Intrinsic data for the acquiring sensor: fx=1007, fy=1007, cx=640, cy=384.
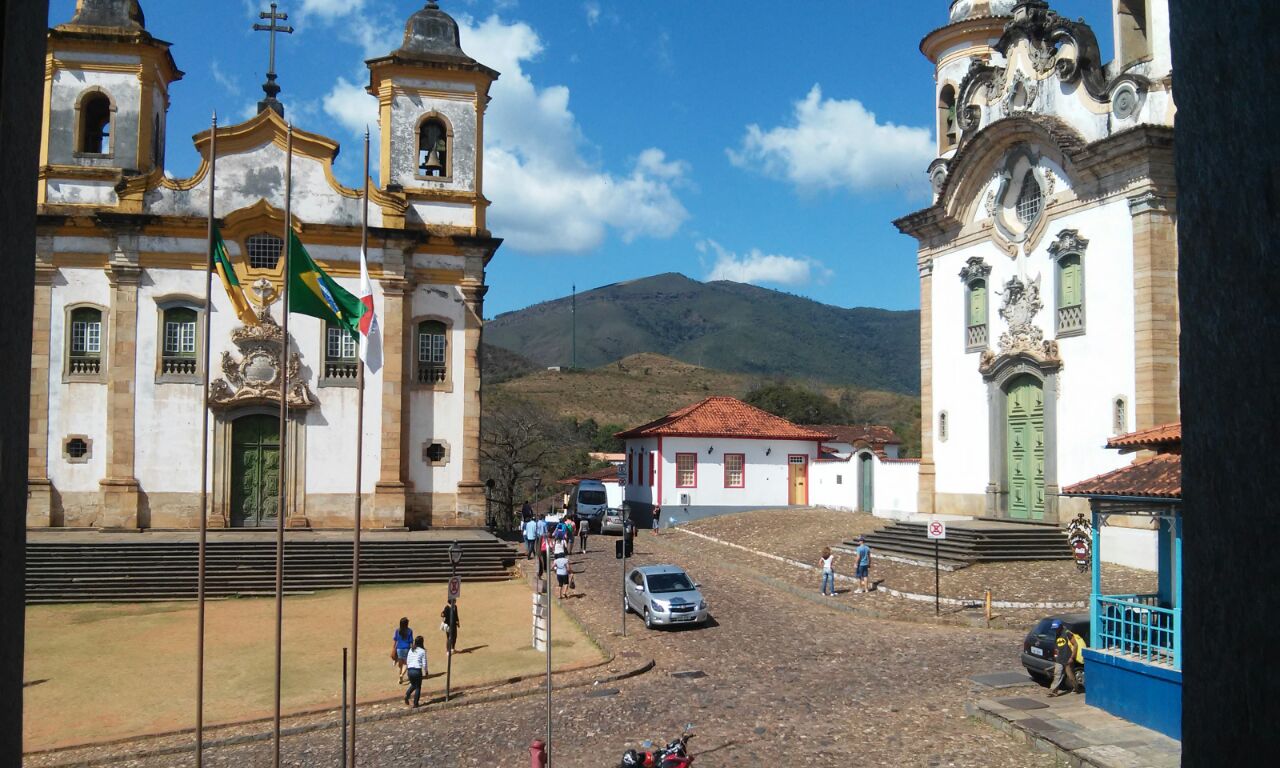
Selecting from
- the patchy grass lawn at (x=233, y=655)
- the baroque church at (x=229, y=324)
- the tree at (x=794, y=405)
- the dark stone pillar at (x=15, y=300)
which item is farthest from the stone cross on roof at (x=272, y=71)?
the tree at (x=794, y=405)

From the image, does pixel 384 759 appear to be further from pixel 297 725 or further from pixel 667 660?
pixel 667 660

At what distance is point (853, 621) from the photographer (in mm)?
20031

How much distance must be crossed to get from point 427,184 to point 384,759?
2115cm

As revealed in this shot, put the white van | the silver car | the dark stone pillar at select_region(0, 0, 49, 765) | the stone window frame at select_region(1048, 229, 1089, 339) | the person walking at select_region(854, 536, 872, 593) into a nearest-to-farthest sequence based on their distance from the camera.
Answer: the dark stone pillar at select_region(0, 0, 49, 765)
the silver car
the person walking at select_region(854, 536, 872, 593)
the stone window frame at select_region(1048, 229, 1089, 339)
the white van

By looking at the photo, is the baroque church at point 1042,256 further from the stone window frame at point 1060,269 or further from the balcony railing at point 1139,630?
the balcony railing at point 1139,630

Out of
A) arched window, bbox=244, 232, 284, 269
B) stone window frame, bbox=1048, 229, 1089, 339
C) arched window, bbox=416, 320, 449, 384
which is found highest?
arched window, bbox=244, 232, 284, 269

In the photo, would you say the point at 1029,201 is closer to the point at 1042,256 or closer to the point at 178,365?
the point at 1042,256

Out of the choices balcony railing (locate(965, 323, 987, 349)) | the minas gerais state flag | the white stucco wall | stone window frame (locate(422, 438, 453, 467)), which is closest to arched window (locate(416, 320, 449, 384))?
stone window frame (locate(422, 438, 453, 467))

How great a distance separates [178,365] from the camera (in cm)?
2791

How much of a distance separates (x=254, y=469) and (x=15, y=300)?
93.7 ft

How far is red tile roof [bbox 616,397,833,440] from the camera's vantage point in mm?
40188

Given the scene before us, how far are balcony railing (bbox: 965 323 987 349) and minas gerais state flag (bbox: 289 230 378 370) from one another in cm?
2045

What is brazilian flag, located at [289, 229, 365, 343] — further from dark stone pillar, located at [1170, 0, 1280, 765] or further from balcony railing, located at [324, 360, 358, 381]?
balcony railing, located at [324, 360, 358, 381]

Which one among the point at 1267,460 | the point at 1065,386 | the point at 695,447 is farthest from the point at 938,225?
the point at 1267,460
